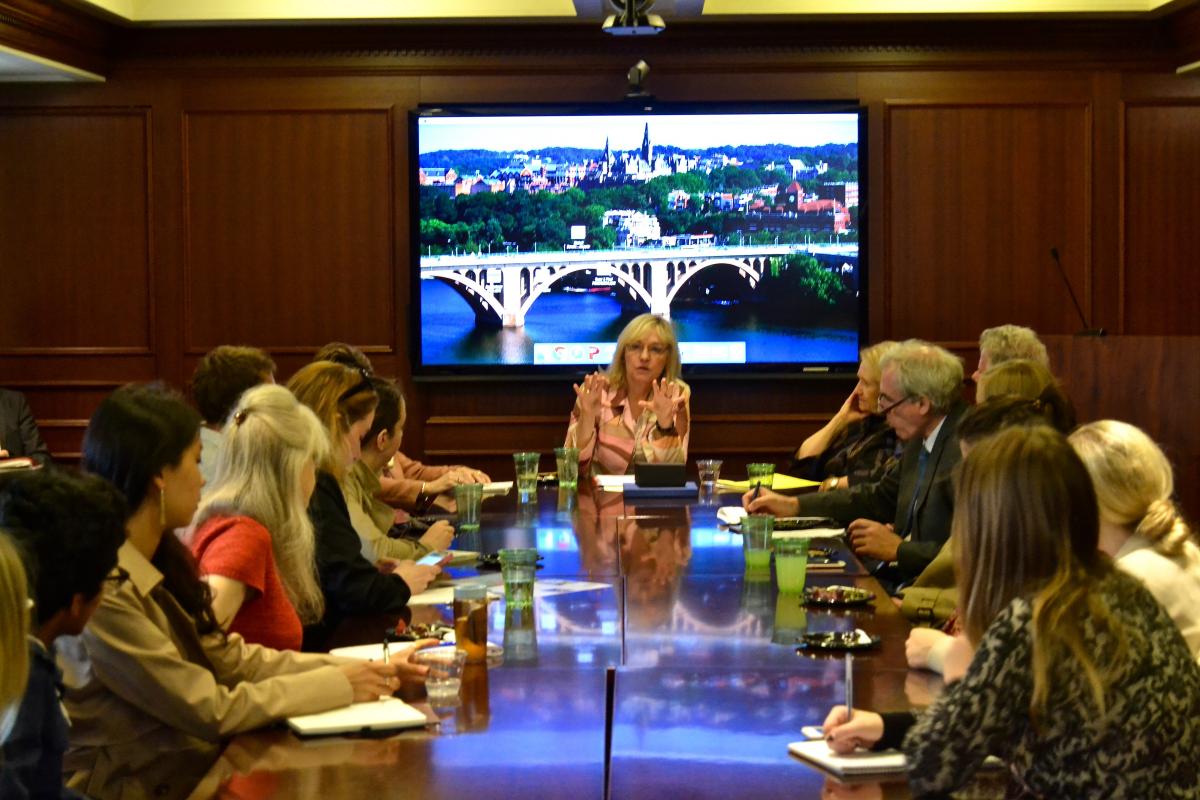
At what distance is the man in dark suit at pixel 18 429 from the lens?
6.87 m

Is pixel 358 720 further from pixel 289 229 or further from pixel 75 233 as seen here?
pixel 75 233

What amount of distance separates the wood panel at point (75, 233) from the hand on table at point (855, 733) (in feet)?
19.2

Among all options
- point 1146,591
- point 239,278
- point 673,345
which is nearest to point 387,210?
point 239,278

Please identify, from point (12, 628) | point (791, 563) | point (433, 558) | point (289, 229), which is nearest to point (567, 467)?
point (433, 558)

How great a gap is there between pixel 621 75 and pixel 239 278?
2.11 meters

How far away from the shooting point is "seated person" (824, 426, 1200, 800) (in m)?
1.98

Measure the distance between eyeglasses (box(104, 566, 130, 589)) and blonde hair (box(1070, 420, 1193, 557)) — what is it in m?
1.67

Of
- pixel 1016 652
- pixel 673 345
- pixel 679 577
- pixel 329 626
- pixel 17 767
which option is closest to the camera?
pixel 17 767

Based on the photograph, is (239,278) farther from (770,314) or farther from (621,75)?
(770,314)

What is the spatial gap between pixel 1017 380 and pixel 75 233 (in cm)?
498

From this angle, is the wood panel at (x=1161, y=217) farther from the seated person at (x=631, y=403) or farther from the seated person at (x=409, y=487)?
the seated person at (x=409, y=487)

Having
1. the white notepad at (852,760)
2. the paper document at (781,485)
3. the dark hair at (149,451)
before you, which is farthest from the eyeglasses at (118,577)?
the paper document at (781,485)

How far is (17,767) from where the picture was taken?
1.83m

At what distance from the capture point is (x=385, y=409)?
14.1 feet
